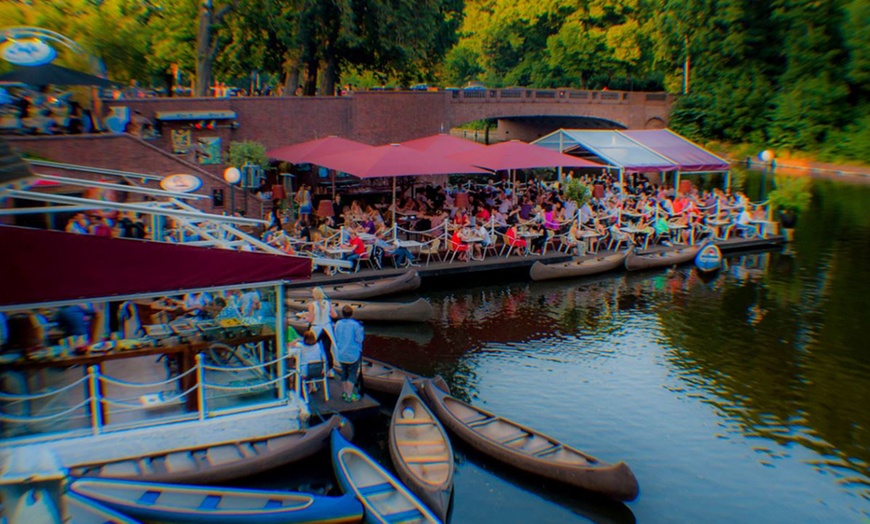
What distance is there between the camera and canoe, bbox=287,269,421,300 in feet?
68.2

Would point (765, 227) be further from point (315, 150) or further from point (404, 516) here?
point (404, 516)

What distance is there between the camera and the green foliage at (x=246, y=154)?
28.8 meters

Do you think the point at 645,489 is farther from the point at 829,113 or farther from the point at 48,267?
the point at 829,113

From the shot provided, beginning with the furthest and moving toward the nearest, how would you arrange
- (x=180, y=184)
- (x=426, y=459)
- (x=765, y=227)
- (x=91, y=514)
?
(x=765, y=227) → (x=180, y=184) → (x=426, y=459) → (x=91, y=514)

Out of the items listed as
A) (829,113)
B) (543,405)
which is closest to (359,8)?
(543,405)

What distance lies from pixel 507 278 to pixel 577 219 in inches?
143

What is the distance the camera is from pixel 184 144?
97.7 ft

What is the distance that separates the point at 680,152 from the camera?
1347 inches

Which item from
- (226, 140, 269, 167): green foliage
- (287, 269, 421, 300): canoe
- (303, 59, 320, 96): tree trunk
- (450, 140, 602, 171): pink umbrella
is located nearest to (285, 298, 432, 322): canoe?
(287, 269, 421, 300): canoe

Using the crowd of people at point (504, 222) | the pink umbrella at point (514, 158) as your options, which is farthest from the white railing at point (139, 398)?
the pink umbrella at point (514, 158)

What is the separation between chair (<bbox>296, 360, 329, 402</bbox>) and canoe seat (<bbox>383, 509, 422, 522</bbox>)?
304 cm

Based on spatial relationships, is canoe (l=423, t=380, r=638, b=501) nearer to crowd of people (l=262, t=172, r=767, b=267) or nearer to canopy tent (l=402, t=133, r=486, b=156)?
crowd of people (l=262, t=172, r=767, b=267)

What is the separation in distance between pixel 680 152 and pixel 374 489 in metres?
27.5

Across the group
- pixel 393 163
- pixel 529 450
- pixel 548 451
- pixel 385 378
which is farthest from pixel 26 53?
pixel 548 451
